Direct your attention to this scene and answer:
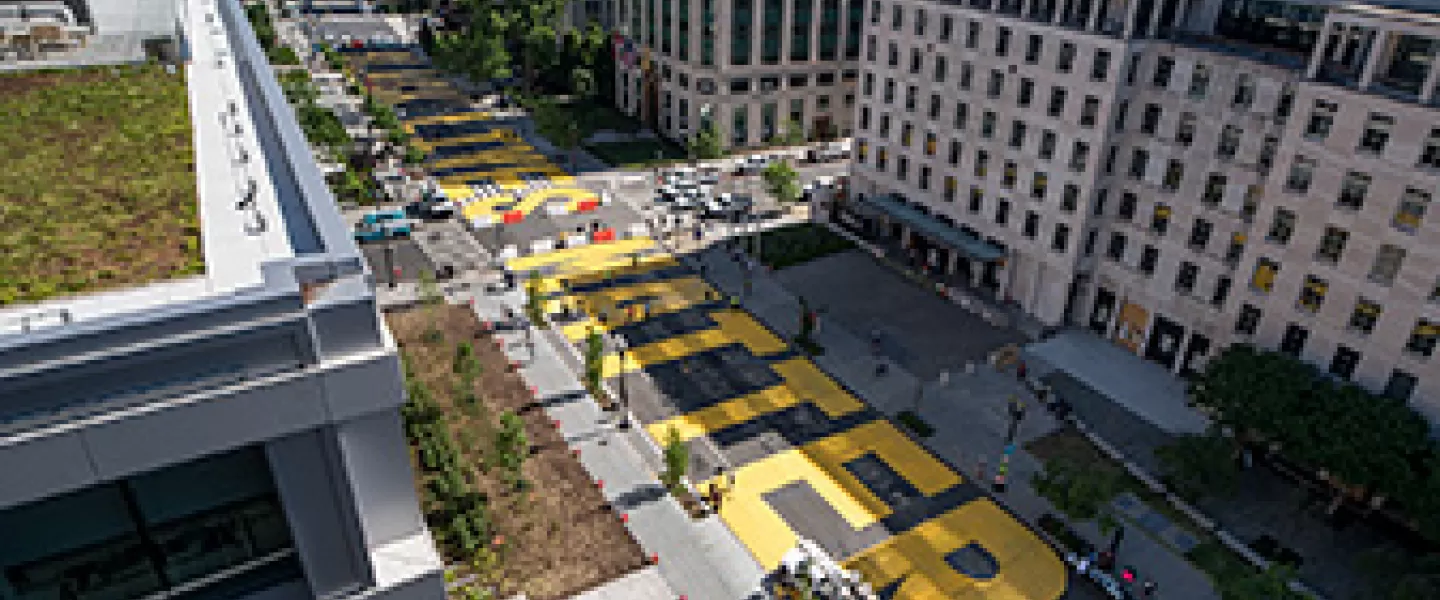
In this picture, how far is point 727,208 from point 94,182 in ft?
191

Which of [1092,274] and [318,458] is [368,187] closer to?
[1092,274]

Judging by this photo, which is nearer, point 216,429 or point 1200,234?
point 216,429

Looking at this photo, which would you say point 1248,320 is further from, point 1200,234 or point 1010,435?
point 1010,435

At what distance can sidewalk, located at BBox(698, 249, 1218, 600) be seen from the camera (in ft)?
133

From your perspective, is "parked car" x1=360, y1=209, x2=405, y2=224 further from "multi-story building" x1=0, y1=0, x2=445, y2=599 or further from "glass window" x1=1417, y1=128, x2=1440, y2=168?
"glass window" x1=1417, y1=128, x2=1440, y2=168

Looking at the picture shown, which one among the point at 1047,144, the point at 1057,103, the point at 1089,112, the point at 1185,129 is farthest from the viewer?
the point at 1047,144

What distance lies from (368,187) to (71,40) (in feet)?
152

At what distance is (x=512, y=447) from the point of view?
139 ft

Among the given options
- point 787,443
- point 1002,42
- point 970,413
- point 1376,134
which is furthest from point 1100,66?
point 787,443

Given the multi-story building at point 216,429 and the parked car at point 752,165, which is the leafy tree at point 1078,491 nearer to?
the multi-story building at point 216,429

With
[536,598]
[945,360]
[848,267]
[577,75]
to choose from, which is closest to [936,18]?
[848,267]

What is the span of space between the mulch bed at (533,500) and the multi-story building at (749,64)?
4165 cm

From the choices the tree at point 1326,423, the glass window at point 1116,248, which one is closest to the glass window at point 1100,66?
the glass window at point 1116,248

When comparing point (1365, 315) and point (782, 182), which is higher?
point (782, 182)
